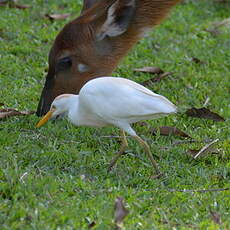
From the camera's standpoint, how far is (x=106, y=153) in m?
5.18

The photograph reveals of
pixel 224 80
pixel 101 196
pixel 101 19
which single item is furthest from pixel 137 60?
pixel 101 196

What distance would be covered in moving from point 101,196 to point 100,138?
1.30 metres

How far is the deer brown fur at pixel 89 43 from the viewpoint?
241 inches

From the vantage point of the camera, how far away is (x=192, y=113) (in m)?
6.24

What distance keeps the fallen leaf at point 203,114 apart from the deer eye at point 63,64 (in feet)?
3.72

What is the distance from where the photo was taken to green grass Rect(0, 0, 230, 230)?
3990 millimetres

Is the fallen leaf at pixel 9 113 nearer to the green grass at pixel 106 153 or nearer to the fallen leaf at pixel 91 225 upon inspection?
the green grass at pixel 106 153

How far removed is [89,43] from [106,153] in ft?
4.46

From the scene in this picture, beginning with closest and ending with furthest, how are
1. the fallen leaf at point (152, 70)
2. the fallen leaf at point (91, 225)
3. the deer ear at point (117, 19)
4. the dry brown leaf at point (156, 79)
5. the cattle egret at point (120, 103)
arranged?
the fallen leaf at point (91, 225), the cattle egret at point (120, 103), the deer ear at point (117, 19), the dry brown leaf at point (156, 79), the fallen leaf at point (152, 70)

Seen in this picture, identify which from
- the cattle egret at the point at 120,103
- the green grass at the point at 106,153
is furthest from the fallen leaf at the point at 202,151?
the cattle egret at the point at 120,103

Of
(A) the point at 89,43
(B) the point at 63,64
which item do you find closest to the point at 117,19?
(A) the point at 89,43

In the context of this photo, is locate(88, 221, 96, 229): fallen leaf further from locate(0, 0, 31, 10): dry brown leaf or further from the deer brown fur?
locate(0, 0, 31, 10): dry brown leaf

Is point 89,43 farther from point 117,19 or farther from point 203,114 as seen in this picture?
point 203,114

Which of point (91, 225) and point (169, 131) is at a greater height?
point (91, 225)
